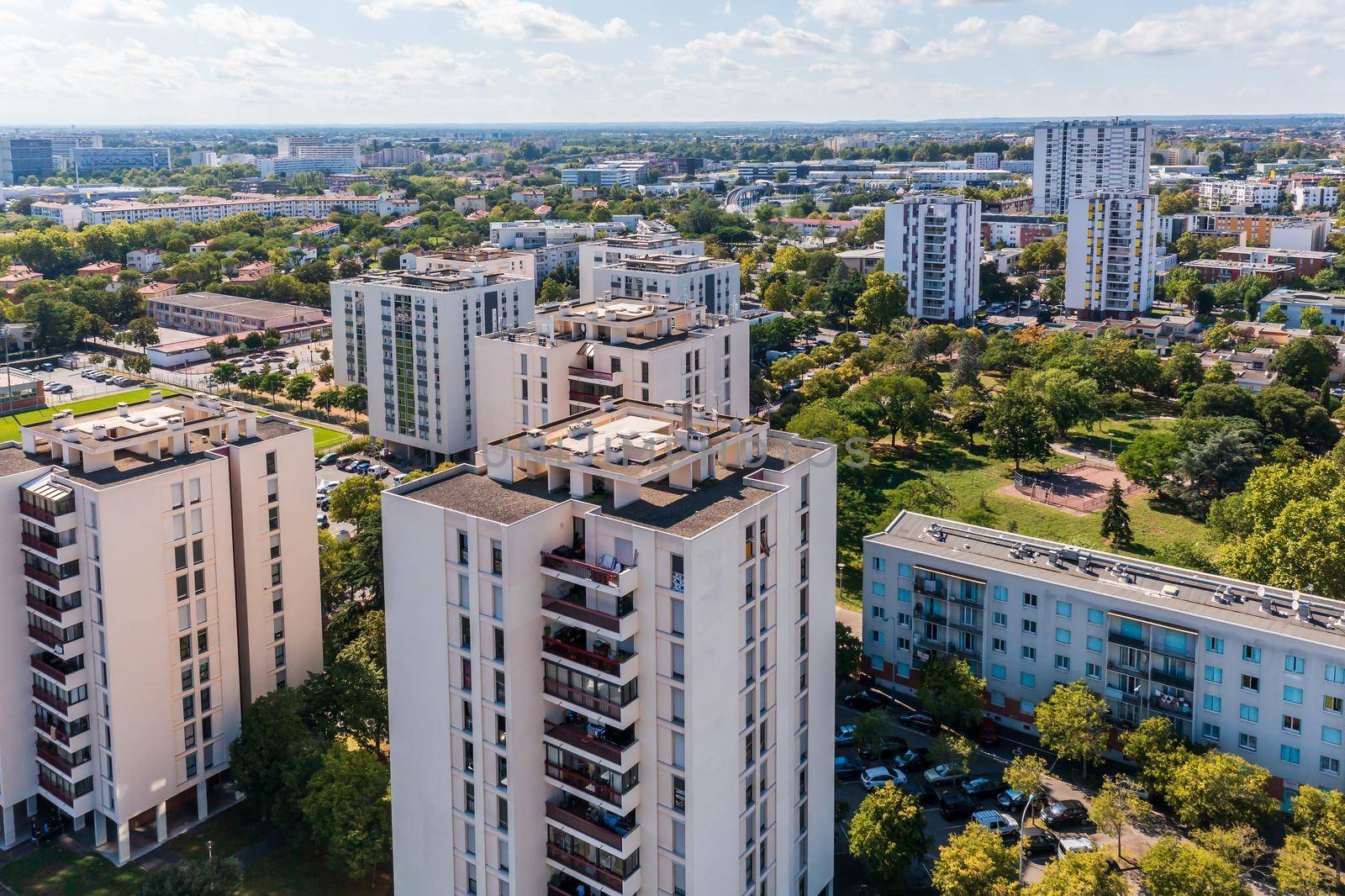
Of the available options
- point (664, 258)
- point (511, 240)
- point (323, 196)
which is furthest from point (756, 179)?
point (664, 258)

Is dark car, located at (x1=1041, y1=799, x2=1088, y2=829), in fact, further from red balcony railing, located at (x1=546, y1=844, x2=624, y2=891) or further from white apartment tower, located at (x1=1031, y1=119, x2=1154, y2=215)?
white apartment tower, located at (x1=1031, y1=119, x2=1154, y2=215)

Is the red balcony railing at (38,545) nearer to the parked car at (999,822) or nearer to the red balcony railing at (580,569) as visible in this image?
the red balcony railing at (580,569)

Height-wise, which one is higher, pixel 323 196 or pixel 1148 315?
pixel 323 196

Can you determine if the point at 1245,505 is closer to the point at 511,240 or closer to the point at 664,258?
the point at 664,258

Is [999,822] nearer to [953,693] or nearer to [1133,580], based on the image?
[953,693]

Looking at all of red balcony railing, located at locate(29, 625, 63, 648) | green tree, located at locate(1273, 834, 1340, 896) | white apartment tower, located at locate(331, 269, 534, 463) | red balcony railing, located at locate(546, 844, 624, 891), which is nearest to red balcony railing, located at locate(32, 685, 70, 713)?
red balcony railing, located at locate(29, 625, 63, 648)

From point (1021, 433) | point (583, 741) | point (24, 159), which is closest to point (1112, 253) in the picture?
point (1021, 433)

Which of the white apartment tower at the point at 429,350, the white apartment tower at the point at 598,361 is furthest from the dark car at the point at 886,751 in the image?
the white apartment tower at the point at 429,350
